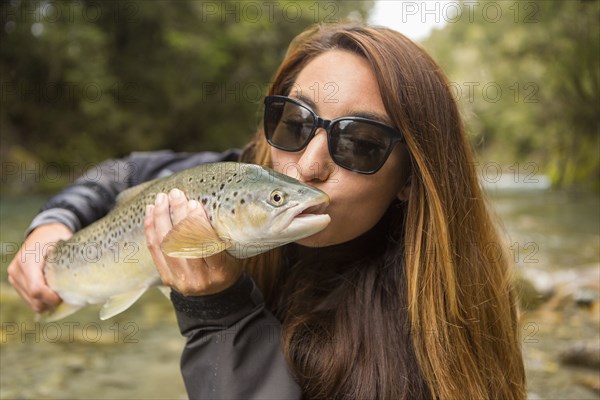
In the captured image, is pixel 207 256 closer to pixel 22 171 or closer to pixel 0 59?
pixel 22 171

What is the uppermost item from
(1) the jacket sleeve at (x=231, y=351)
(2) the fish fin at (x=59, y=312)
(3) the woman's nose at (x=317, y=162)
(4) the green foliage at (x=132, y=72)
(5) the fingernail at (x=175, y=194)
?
(3) the woman's nose at (x=317, y=162)

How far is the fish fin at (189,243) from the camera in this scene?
1.72m

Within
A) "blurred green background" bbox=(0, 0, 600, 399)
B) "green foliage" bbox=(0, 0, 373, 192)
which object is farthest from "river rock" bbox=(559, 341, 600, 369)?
"green foliage" bbox=(0, 0, 373, 192)

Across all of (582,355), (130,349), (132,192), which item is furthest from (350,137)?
(130,349)

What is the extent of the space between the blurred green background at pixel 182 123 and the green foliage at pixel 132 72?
2.2 inches

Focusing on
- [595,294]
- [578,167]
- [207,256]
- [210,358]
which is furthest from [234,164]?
[578,167]

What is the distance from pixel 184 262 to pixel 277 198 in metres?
0.37

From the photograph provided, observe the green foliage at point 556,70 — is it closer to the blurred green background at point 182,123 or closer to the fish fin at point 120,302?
→ the blurred green background at point 182,123

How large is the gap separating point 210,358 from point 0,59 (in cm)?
1747

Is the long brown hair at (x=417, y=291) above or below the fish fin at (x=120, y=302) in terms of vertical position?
above

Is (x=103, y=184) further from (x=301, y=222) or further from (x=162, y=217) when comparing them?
(x=301, y=222)

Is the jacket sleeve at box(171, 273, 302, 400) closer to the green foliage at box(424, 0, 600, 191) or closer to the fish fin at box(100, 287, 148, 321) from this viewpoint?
the fish fin at box(100, 287, 148, 321)

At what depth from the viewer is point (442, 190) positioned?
6.57 feet

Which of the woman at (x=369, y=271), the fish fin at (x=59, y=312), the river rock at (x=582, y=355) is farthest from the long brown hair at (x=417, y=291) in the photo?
the river rock at (x=582, y=355)
